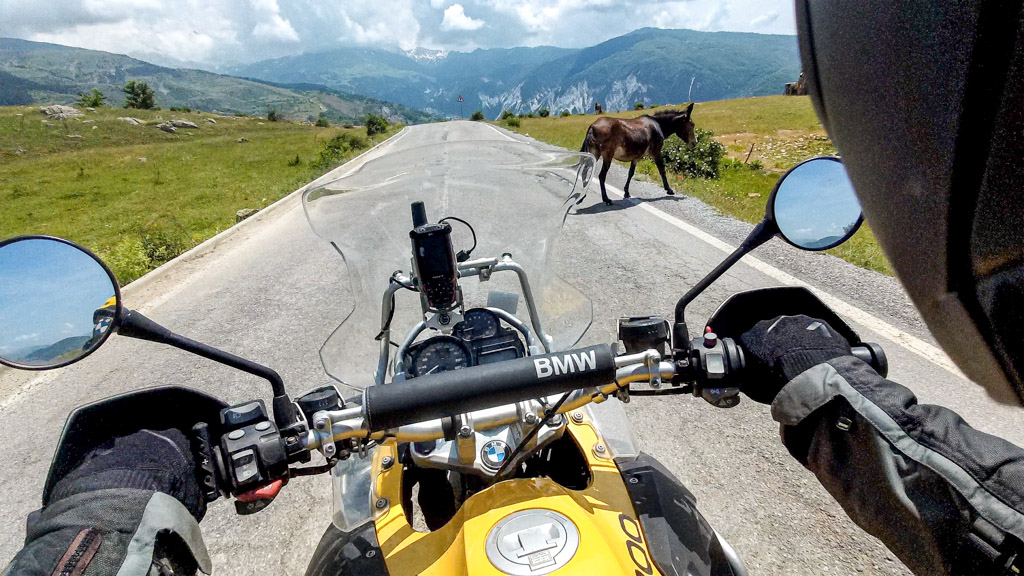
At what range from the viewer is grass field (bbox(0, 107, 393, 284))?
11.3 meters

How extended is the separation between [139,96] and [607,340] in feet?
253

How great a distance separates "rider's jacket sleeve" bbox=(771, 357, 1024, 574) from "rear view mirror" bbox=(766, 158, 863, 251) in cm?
53

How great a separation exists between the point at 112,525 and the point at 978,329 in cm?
147

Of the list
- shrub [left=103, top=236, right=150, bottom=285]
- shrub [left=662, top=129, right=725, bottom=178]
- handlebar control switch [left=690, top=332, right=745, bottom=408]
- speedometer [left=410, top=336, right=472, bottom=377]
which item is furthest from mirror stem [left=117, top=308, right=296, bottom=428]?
shrub [left=662, top=129, right=725, bottom=178]

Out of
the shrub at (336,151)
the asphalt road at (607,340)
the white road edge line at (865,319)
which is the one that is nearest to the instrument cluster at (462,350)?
the asphalt road at (607,340)

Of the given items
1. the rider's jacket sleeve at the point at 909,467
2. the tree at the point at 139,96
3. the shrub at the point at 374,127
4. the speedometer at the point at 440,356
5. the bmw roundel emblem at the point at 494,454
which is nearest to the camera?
the rider's jacket sleeve at the point at 909,467

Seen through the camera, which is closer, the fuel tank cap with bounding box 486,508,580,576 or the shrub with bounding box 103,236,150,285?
the fuel tank cap with bounding box 486,508,580,576

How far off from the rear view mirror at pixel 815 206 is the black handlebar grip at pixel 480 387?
0.79 metres

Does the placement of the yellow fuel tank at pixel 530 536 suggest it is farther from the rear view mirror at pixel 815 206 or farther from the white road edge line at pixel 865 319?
the white road edge line at pixel 865 319

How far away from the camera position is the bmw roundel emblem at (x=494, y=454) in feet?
5.30

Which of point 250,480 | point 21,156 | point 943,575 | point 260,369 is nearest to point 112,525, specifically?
point 250,480

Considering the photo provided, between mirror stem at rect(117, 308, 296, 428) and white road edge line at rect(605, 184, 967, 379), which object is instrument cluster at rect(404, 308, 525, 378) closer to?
mirror stem at rect(117, 308, 296, 428)

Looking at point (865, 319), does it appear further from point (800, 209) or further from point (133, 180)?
point (133, 180)

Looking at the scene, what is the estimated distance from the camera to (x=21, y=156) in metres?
27.6
